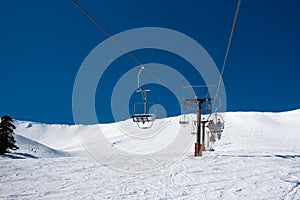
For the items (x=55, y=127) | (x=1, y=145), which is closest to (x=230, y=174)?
(x=1, y=145)

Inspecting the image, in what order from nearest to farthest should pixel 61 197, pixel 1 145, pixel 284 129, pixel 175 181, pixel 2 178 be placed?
Answer: pixel 61 197 < pixel 175 181 < pixel 2 178 < pixel 1 145 < pixel 284 129

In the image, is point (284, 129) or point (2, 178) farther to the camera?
point (284, 129)

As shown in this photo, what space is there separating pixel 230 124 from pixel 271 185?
131ft

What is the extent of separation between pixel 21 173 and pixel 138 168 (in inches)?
180

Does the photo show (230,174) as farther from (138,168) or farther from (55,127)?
(55,127)

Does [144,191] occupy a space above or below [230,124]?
below

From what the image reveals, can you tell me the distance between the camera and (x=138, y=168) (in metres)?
10.3

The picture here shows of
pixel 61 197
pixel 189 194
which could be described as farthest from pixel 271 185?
pixel 61 197

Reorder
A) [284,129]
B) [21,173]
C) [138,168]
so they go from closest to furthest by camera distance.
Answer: [21,173] < [138,168] < [284,129]

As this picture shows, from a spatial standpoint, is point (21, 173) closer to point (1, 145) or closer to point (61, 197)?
point (61, 197)

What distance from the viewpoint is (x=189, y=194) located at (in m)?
6.24

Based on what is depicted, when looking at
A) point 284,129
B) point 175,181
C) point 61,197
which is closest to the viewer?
point 61,197

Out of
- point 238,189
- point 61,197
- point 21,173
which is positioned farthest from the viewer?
point 21,173

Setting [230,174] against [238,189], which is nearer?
[238,189]
